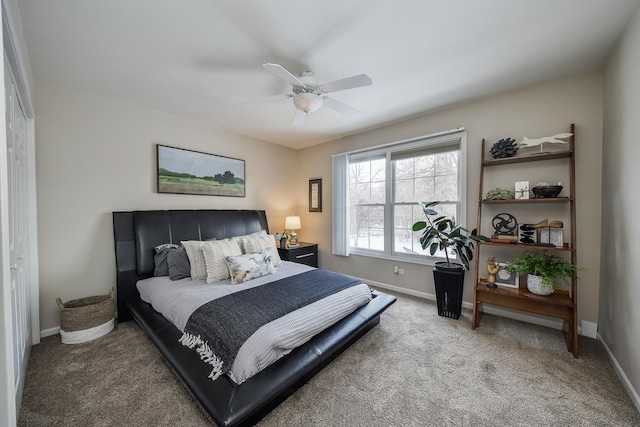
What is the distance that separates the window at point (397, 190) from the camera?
127 inches

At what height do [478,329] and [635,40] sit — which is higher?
[635,40]

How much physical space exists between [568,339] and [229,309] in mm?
3006

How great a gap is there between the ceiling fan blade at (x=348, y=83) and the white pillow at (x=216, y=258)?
191 cm

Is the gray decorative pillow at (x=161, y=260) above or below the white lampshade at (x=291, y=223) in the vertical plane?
below

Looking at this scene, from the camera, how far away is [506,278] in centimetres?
265

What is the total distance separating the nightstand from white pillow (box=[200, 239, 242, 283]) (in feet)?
4.30

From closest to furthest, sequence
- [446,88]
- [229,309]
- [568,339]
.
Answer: [229,309]
[568,339]
[446,88]

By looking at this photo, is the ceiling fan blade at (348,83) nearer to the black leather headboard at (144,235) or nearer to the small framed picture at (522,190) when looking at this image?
the small framed picture at (522,190)

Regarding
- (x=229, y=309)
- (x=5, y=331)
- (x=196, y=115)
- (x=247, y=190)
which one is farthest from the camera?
(x=247, y=190)

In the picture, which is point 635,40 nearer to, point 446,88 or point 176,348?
point 446,88

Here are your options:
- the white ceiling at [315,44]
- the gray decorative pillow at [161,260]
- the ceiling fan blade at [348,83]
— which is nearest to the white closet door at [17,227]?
the white ceiling at [315,44]

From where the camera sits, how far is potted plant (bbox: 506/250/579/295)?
2264mm

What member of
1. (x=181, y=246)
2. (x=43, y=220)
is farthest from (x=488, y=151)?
(x=43, y=220)

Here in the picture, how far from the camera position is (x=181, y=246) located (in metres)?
2.99
